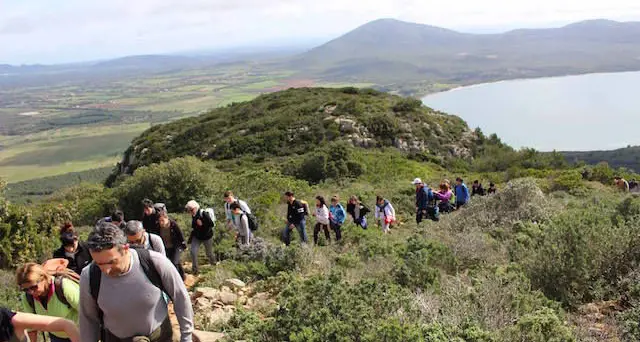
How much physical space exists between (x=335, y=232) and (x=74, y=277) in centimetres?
611

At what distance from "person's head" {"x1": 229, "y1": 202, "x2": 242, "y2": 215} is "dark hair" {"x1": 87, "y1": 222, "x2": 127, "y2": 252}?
223 inches

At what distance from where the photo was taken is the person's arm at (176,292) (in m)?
2.92

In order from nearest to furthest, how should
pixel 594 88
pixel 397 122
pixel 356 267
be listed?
pixel 356 267
pixel 397 122
pixel 594 88

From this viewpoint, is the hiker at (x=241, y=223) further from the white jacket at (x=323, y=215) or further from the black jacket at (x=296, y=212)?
the white jacket at (x=323, y=215)

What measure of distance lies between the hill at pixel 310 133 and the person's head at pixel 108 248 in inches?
974

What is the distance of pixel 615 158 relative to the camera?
4975 cm

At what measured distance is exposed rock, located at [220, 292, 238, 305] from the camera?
5730 millimetres

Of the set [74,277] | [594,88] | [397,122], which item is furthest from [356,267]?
[594,88]

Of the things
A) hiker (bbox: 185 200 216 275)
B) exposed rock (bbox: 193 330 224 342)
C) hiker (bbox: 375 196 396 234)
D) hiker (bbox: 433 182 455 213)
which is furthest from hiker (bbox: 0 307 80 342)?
hiker (bbox: 433 182 455 213)

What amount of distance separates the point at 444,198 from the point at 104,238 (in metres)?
9.25

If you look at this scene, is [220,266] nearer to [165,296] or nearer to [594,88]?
[165,296]

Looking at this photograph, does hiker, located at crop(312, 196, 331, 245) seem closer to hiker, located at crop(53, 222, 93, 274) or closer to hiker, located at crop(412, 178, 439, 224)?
hiker, located at crop(412, 178, 439, 224)

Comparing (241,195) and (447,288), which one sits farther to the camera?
(241,195)

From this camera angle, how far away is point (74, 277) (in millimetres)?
3787
